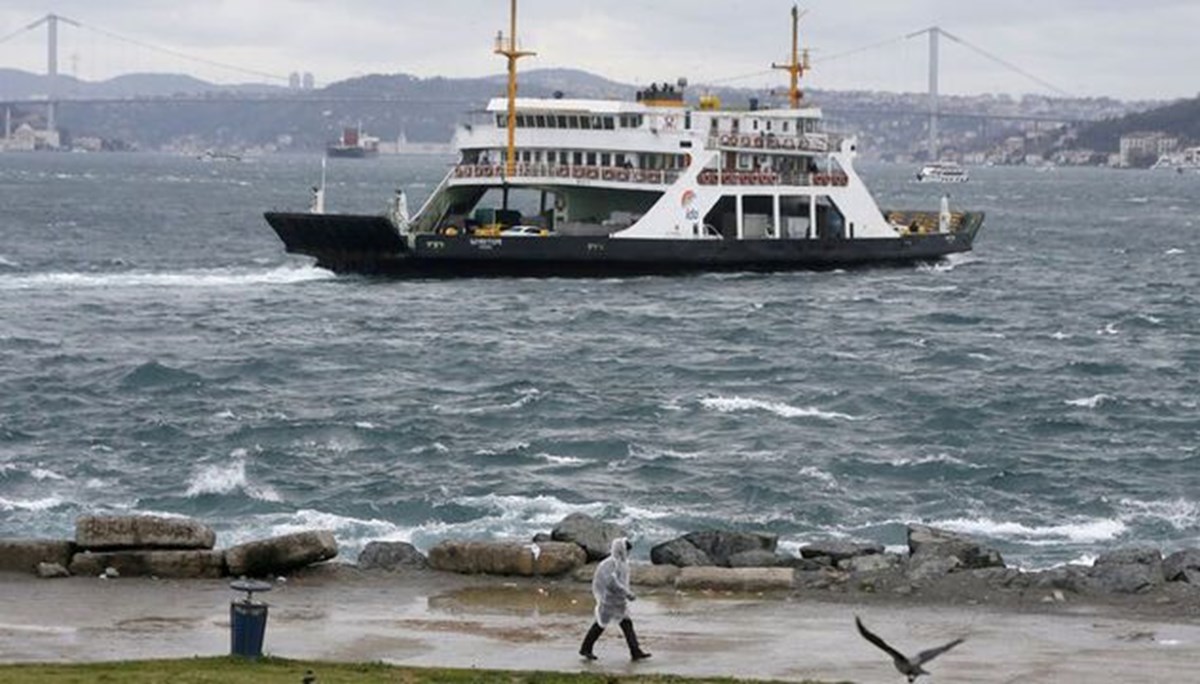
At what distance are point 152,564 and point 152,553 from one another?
0.60 feet

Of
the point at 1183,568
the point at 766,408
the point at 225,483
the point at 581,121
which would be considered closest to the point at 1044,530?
the point at 1183,568

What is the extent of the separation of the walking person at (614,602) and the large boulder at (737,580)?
4.40m

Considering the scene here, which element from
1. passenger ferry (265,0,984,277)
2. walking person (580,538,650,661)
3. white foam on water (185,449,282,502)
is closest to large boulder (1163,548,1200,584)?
walking person (580,538,650,661)

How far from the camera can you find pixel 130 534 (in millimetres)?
29312

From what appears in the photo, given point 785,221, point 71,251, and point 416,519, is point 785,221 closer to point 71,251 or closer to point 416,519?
point 71,251

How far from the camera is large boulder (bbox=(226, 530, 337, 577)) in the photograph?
1143 inches

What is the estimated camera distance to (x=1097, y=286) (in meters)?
88.3

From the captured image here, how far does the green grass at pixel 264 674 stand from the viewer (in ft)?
71.8

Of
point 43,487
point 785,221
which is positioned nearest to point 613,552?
point 43,487

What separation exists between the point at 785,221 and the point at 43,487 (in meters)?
51.6

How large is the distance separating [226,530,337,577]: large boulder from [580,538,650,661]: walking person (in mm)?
5703

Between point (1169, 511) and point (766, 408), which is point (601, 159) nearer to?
point (766, 408)

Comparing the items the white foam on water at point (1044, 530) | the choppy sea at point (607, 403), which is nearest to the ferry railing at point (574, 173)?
the choppy sea at point (607, 403)

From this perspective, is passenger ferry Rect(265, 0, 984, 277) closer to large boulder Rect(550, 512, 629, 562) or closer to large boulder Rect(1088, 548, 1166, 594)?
large boulder Rect(550, 512, 629, 562)
